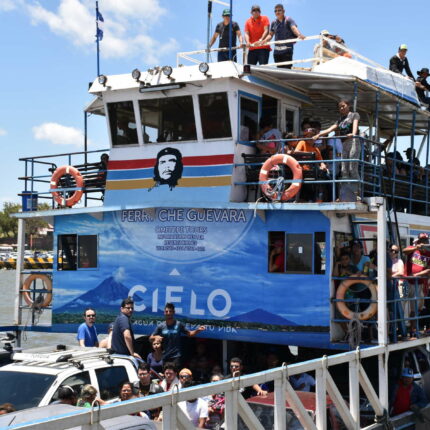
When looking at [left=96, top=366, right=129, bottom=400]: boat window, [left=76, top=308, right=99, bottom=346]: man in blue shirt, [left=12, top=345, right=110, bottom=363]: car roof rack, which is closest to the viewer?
[left=96, top=366, right=129, bottom=400]: boat window

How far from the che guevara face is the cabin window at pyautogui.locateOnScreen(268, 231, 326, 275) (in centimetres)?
226

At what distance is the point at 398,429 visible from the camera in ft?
36.1

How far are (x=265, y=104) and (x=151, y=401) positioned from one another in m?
8.23

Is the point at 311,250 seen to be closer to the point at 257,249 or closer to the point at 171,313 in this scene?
the point at 257,249

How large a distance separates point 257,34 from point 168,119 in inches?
100

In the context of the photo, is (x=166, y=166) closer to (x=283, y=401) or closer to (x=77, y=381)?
(x=77, y=381)

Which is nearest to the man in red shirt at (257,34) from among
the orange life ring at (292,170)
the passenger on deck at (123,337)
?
the orange life ring at (292,170)

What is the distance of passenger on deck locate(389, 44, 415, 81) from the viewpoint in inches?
607

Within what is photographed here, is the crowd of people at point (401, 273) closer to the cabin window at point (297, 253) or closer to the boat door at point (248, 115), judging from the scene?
the cabin window at point (297, 253)

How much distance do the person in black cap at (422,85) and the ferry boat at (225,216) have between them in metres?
1.15

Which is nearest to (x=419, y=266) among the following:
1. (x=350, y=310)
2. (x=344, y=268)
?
(x=344, y=268)

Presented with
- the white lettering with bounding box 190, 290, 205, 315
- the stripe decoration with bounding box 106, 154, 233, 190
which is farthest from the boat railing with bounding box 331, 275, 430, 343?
the stripe decoration with bounding box 106, 154, 233, 190

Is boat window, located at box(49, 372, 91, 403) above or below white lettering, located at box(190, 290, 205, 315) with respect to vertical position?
below

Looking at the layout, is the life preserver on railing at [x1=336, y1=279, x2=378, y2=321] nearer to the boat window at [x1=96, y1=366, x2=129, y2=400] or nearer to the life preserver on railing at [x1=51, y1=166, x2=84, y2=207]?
the boat window at [x1=96, y1=366, x2=129, y2=400]
